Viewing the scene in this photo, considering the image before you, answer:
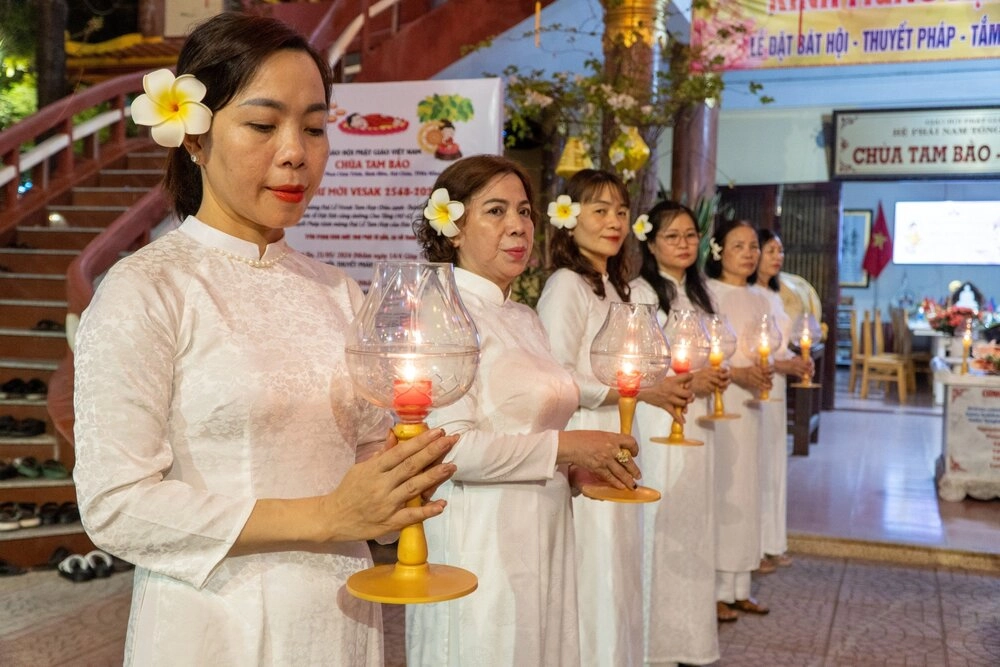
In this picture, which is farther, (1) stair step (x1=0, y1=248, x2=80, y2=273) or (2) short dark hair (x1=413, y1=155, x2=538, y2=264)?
(1) stair step (x1=0, y1=248, x2=80, y2=273)

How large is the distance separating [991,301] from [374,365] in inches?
535

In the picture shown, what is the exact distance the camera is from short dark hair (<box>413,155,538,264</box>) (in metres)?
2.42

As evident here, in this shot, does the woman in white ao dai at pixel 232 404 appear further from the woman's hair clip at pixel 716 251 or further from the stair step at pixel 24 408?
the stair step at pixel 24 408

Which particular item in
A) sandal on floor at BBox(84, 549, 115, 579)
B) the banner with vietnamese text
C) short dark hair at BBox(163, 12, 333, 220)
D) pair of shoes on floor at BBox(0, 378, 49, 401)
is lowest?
sandal on floor at BBox(84, 549, 115, 579)

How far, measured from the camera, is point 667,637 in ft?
11.9

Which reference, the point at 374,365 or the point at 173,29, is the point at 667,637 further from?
the point at 173,29

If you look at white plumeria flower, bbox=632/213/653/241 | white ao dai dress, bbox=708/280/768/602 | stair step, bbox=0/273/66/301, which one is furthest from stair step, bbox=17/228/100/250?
white ao dai dress, bbox=708/280/768/602

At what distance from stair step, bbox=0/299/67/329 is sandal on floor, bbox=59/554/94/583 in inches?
64.3

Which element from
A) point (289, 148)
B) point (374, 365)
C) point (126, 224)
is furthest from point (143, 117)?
point (126, 224)

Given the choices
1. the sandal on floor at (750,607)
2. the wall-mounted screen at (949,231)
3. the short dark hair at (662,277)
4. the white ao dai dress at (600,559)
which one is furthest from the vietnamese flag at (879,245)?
the white ao dai dress at (600,559)

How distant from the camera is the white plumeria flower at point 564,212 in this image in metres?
3.21

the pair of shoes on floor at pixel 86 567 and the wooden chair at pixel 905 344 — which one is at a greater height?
the wooden chair at pixel 905 344

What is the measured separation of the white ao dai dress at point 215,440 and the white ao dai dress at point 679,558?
7.55 feet

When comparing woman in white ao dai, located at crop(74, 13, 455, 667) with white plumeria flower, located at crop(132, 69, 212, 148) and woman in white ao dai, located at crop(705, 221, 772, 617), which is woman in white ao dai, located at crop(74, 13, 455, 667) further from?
woman in white ao dai, located at crop(705, 221, 772, 617)
